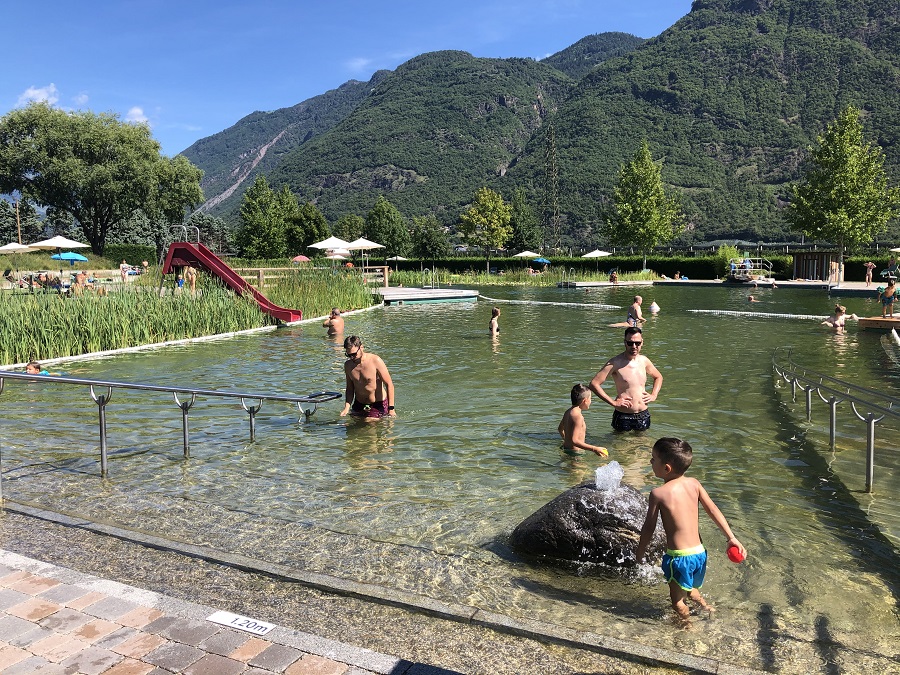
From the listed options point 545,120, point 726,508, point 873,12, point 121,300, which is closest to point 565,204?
point 545,120

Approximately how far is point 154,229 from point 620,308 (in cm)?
7133

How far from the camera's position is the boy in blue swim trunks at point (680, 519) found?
396cm

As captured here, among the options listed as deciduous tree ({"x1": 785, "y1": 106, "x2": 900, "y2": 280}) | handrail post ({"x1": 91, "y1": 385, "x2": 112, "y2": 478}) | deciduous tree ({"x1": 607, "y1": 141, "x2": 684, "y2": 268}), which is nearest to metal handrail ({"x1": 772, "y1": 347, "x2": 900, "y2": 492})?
handrail post ({"x1": 91, "y1": 385, "x2": 112, "y2": 478})

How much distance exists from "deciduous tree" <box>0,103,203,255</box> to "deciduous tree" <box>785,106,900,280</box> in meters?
51.1

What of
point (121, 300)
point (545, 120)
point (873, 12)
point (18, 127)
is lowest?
point (121, 300)

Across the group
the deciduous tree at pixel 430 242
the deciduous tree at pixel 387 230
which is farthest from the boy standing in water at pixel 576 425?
the deciduous tree at pixel 387 230

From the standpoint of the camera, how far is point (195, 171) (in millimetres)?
60781

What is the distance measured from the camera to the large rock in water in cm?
496

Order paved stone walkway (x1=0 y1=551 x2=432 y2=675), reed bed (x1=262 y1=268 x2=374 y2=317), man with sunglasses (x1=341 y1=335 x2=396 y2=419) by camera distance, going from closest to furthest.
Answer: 1. paved stone walkway (x1=0 y1=551 x2=432 y2=675)
2. man with sunglasses (x1=341 y1=335 x2=396 y2=419)
3. reed bed (x1=262 y1=268 x2=374 y2=317)

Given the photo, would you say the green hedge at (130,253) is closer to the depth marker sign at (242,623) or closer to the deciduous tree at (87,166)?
the deciduous tree at (87,166)

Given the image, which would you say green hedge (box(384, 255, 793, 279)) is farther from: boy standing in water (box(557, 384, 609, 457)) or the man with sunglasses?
boy standing in water (box(557, 384, 609, 457))


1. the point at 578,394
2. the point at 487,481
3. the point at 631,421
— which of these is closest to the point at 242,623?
the point at 487,481

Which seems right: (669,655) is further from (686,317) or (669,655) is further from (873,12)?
(873,12)

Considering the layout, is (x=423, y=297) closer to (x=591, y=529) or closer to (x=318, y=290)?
(x=318, y=290)
